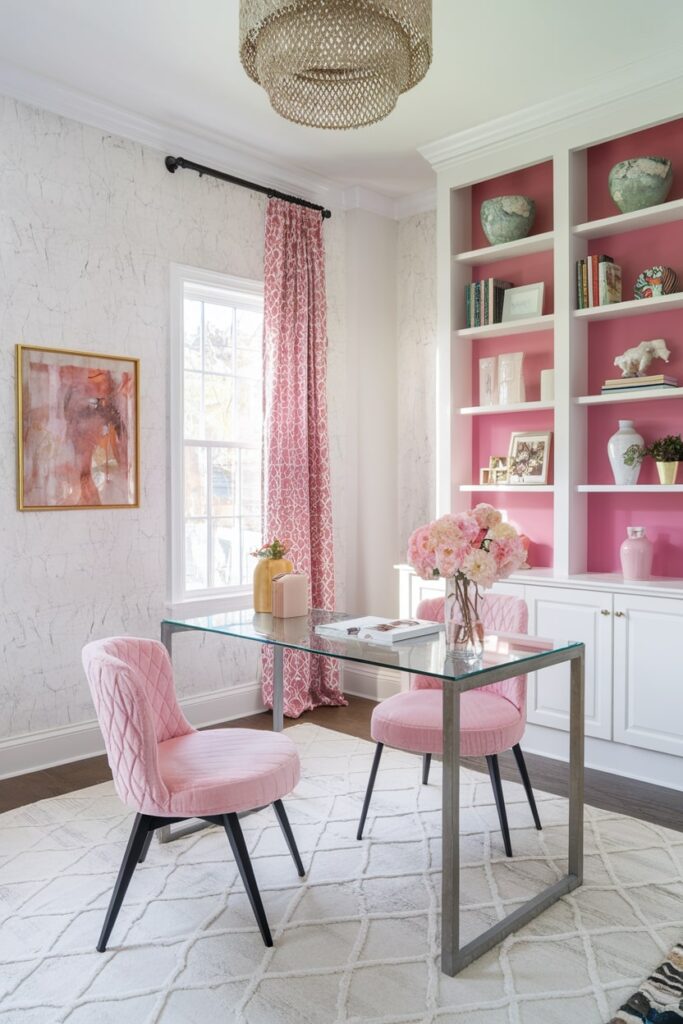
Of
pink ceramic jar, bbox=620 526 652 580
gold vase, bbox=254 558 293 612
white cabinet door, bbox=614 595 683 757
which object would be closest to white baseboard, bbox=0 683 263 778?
gold vase, bbox=254 558 293 612

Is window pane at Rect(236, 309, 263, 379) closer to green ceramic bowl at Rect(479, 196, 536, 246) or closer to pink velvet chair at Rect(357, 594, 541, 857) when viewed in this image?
green ceramic bowl at Rect(479, 196, 536, 246)

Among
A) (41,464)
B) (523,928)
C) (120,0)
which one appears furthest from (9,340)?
(523,928)

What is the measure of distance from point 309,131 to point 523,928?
12.0 ft

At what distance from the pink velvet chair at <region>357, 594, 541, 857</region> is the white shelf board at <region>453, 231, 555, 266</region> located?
189 cm

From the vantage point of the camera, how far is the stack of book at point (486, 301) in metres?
4.21

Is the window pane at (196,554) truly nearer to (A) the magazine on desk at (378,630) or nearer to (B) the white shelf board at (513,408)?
(B) the white shelf board at (513,408)

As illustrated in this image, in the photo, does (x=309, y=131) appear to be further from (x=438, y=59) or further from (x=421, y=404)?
(x=421, y=404)

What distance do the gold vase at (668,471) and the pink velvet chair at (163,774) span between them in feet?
7.00

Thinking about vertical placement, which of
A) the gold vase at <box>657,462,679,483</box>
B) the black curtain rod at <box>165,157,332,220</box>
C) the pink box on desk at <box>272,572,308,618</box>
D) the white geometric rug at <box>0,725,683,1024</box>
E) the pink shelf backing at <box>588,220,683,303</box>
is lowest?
the white geometric rug at <box>0,725,683,1024</box>

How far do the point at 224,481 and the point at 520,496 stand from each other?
5.30ft

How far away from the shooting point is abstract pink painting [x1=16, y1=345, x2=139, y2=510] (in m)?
3.56

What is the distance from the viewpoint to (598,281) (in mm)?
3771

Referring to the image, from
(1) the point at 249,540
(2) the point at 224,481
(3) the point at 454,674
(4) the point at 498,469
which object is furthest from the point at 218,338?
(3) the point at 454,674

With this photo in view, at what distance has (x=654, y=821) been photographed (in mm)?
3049
